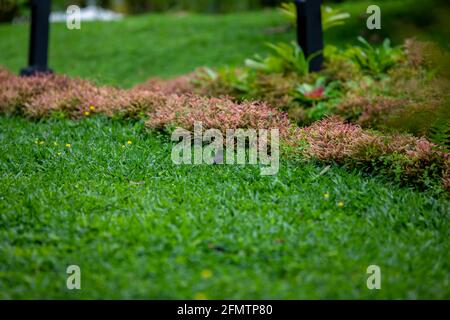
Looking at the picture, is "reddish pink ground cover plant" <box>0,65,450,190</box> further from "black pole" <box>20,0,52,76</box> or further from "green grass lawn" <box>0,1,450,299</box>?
"black pole" <box>20,0,52,76</box>

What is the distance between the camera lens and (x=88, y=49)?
1227 centimetres

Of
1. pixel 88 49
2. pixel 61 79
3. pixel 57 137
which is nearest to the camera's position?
pixel 57 137

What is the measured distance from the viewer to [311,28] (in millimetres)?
7594

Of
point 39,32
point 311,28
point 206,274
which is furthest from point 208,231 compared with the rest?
point 39,32

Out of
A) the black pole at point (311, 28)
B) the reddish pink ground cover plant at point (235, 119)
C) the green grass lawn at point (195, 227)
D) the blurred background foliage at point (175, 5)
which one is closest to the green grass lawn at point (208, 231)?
the green grass lawn at point (195, 227)

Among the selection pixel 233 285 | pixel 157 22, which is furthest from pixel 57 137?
pixel 157 22

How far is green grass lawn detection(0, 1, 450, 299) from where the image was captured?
300 cm

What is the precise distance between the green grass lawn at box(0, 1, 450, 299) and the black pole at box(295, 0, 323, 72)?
10.3 ft

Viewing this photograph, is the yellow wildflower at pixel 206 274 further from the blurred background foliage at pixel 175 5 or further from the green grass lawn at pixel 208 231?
the blurred background foliage at pixel 175 5

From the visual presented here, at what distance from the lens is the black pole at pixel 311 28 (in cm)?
755

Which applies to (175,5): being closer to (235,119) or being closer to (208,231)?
(235,119)
